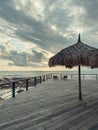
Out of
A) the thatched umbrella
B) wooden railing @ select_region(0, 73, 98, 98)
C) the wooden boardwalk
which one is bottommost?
the wooden boardwalk

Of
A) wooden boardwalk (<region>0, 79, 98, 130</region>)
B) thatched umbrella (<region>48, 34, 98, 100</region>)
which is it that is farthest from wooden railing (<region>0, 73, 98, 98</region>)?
thatched umbrella (<region>48, 34, 98, 100</region>)

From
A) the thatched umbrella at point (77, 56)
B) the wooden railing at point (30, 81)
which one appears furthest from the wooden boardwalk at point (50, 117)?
the wooden railing at point (30, 81)

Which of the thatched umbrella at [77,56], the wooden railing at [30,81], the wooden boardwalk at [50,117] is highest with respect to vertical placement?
the thatched umbrella at [77,56]

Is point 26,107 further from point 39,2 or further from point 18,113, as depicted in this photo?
point 39,2

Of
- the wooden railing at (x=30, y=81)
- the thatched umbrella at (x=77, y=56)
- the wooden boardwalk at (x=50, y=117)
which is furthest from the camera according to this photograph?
the wooden railing at (x=30, y=81)

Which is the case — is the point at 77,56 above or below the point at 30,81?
above

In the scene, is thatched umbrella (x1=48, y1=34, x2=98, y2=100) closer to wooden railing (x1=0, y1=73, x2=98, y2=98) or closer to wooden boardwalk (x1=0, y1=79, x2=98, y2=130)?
wooden boardwalk (x1=0, y1=79, x2=98, y2=130)

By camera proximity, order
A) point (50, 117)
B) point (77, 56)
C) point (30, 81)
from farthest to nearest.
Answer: point (30, 81) → point (77, 56) → point (50, 117)

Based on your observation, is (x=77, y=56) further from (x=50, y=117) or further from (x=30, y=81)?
(x=30, y=81)

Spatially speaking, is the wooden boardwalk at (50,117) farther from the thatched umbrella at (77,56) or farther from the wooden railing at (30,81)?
the wooden railing at (30,81)

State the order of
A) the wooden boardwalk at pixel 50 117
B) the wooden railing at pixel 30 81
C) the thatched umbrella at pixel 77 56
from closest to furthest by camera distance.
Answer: the wooden boardwalk at pixel 50 117, the thatched umbrella at pixel 77 56, the wooden railing at pixel 30 81

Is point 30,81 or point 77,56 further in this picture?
point 30,81

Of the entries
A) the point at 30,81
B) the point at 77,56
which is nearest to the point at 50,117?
the point at 77,56

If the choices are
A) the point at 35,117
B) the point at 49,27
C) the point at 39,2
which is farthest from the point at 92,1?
the point at 35,117
